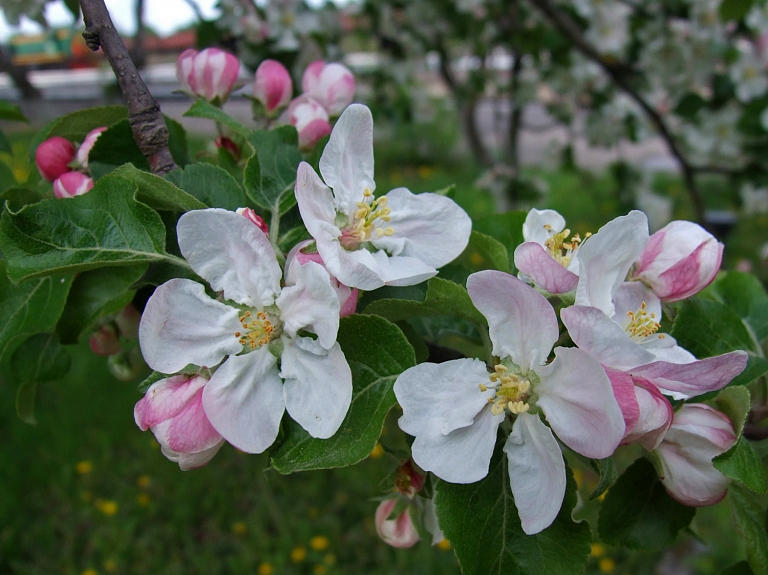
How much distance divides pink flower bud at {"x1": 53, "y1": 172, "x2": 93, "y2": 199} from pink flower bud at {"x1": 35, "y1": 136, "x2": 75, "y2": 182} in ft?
0.14

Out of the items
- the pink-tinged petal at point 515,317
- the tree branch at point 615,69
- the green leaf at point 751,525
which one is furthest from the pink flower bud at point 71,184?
the tree branch at point 615,69

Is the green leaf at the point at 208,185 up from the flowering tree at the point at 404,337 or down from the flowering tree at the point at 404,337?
up

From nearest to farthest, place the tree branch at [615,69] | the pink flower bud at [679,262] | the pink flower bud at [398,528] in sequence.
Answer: the pink flower bud at [679,262], the pink flower bud at [398,528], the tree branch at [615,69]

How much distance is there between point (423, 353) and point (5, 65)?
1.97 metres

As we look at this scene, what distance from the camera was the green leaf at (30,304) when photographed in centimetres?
90

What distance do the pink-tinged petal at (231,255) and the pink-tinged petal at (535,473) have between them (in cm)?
33

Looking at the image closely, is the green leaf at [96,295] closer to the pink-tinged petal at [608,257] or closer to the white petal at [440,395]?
the white petal at [440,395]

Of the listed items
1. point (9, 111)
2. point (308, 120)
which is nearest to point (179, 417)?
point (308, 120)

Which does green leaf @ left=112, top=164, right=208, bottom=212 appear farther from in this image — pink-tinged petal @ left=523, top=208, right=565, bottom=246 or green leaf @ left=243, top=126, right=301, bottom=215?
pink-tinged petal @ left=523, top=208, right=565, bottom=246

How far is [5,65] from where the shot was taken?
7.07ft

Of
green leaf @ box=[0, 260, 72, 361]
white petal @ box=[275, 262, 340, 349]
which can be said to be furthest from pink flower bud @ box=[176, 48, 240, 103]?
white petal @ box=[275, 262, 340, 349]

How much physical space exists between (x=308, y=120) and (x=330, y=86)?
0.40 ft

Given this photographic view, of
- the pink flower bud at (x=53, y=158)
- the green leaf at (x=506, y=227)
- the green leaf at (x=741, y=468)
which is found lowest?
the green leaf at (x=741, y=468)

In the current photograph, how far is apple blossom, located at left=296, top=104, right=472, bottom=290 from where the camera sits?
802 mm
